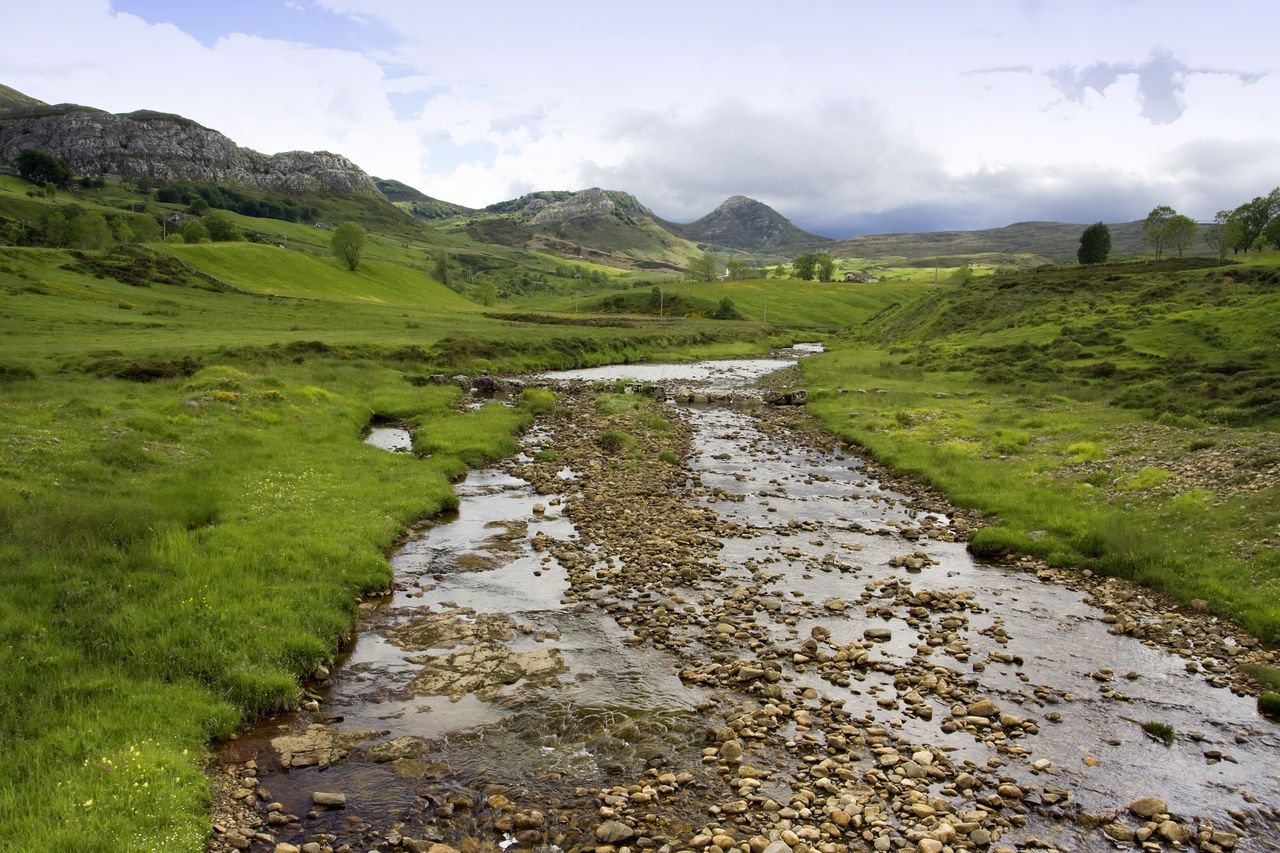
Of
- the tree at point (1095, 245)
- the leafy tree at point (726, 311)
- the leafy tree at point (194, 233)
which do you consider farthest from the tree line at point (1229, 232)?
the leafy tree at point (194, 233)

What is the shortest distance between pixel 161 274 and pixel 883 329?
4382 inches

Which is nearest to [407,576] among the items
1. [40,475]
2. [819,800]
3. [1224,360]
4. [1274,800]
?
[40,475]

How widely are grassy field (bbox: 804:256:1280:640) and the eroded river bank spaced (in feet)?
8.84

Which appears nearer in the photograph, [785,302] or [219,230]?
[219,230]

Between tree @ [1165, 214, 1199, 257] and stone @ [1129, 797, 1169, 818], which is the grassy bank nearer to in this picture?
stone @ [1129, 797, 1169, 818]

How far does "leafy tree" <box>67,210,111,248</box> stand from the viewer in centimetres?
13475

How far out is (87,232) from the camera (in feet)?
446

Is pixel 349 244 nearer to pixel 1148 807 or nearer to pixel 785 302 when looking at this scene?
pixel 785 302

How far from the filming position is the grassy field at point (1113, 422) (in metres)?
20.3

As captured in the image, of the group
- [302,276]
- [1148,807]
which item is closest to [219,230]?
[302,276]

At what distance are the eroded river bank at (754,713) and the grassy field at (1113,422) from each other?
8.84 ft

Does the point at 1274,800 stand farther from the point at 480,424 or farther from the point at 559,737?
the point at 480,424

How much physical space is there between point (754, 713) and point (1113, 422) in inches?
1291

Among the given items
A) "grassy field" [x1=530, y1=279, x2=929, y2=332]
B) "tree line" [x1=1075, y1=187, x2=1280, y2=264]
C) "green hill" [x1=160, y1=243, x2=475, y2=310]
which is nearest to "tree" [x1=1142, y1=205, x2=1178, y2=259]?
"tree line" [x1=1075, y1=187, x2=1280, y2=264]
